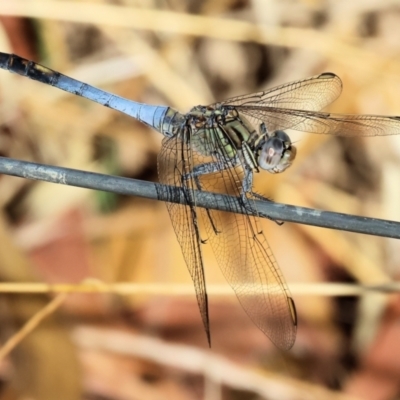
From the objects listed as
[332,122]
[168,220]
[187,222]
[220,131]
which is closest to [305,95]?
[332,122]

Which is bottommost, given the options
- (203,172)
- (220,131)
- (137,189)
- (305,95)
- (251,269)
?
(137,189)

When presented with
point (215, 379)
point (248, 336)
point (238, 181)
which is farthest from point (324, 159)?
point (238, 181)

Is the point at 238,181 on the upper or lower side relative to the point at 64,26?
lower

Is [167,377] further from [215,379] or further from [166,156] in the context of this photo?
[166,156]

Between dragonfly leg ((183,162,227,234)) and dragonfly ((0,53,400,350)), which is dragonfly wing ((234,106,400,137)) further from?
dragonfly leg ((183,162,227,234))

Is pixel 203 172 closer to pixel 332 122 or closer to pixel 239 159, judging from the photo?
pixel 239 159

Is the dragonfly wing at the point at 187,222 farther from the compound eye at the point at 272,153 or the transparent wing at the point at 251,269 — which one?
the compound eye at the point at 272,153

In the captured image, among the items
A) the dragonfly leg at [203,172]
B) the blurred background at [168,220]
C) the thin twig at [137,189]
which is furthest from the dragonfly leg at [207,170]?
the thin twig at [137,189]
